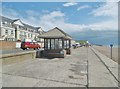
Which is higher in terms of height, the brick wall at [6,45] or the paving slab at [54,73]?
the brick wall at [6,45]

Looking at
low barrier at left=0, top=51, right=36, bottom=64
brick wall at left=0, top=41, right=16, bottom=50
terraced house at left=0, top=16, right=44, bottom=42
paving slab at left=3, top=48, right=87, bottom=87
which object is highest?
terraced house at left=0, top=16, right=44, bottom=42

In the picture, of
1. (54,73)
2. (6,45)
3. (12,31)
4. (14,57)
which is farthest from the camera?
(12,31)

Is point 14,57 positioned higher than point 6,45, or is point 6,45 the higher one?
point 6,45

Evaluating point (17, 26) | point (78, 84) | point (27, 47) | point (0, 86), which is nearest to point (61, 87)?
point (78, 84)

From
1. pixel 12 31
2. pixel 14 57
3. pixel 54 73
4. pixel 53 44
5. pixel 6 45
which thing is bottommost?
pixel 54 73

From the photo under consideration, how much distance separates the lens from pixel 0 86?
6.85 m

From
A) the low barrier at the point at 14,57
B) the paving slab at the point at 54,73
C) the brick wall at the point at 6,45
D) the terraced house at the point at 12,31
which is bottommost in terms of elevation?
the paving slab at the point at 54,73

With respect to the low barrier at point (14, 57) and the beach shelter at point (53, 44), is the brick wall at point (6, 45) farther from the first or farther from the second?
the low barrier at point (14, 57)

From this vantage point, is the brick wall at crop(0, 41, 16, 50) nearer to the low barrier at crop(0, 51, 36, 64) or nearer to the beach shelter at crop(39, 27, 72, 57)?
the beach shelter at crop(39, 27, 72, 57)

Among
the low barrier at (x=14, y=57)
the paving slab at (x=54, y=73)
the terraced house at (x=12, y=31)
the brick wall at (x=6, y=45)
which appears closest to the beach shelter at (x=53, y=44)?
the low barrier at (x=14, y=57)

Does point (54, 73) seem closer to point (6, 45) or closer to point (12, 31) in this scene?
point (6, 45)

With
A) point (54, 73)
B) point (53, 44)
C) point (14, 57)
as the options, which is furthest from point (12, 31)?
point (54, 73)

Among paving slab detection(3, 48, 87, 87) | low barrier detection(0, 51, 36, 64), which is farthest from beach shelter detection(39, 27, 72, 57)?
paving slab detection(3, 48, 87, 87)

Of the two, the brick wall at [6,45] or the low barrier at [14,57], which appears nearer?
the low barrier at [14,57]
